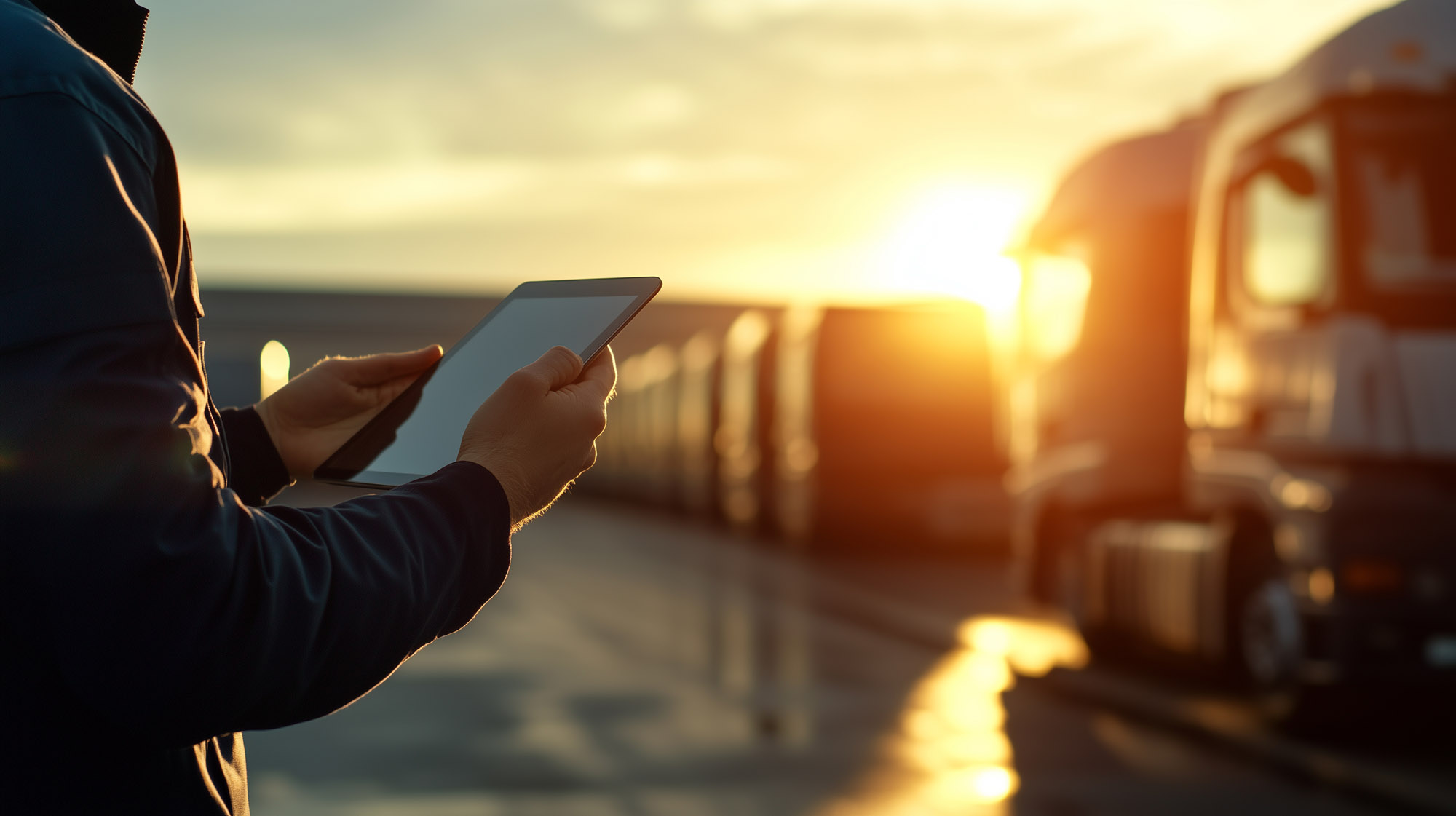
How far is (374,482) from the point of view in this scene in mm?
1908

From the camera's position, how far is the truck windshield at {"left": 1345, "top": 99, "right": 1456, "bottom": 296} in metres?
6.91

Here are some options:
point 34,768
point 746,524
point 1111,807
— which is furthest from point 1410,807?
point 746,524

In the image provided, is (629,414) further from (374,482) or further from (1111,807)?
(374,482)

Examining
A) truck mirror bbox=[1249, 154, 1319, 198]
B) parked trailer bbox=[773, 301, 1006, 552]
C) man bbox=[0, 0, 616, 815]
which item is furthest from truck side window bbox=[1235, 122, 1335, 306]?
parked trailer bbox=[773, 301, 1006, 552]

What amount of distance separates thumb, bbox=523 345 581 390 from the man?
0.13 m

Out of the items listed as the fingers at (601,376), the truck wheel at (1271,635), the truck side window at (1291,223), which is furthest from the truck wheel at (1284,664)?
the fingers at (601,376)

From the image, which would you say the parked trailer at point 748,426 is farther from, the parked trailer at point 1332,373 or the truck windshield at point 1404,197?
the truck windshield at point 1404,197

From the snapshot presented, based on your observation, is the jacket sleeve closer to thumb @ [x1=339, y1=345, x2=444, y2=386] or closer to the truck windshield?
thumb @ [x1=339, y1=345, x2=444, y2=386]

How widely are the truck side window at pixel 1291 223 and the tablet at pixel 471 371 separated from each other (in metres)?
5.73

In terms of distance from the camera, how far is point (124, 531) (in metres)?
1.26

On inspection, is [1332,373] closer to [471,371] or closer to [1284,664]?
[1284,664]

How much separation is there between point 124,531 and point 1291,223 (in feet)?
23.0

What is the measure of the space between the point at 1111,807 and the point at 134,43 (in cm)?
528

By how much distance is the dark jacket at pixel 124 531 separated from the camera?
126 cm
